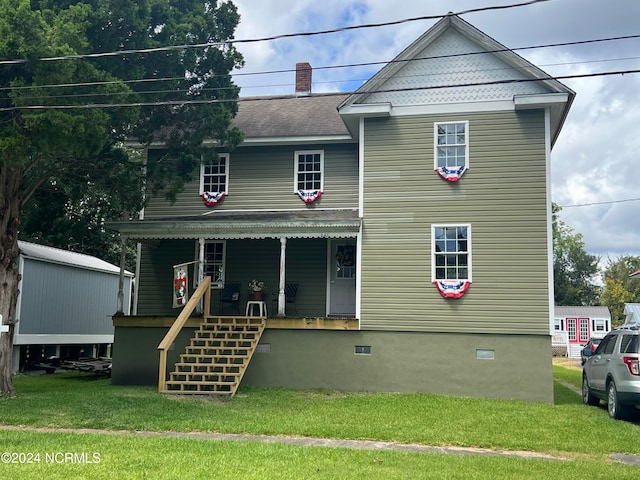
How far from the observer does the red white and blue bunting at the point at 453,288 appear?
14586mm

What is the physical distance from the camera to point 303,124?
18.0 m

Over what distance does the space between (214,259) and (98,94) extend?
21.3 feet

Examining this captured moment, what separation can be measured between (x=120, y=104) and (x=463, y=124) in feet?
26.1

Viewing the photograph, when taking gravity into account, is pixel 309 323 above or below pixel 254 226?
below

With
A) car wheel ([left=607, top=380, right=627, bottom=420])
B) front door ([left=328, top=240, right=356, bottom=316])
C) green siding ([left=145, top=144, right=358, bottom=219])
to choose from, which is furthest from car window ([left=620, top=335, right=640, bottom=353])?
green siding ([left=145, top=144, right=358, bottom=219])

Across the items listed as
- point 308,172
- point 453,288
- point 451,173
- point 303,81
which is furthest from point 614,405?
point 303,81

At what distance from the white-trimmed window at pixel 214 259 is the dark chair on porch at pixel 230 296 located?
44 centimetres

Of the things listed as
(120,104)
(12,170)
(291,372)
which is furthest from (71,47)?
(291,372)

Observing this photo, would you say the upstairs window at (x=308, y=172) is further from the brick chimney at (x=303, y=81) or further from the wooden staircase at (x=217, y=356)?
the wooden staircase at (x=217, y=356)

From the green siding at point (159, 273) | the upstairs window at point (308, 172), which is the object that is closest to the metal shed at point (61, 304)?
the green siding at point (159, 273)

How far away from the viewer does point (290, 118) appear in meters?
18.6

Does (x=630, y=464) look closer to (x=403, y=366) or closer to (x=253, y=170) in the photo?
(x=403, y=366)

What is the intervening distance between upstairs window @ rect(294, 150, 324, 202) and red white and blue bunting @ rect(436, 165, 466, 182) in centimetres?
368

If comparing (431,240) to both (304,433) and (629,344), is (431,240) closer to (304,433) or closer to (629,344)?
(629,344)
